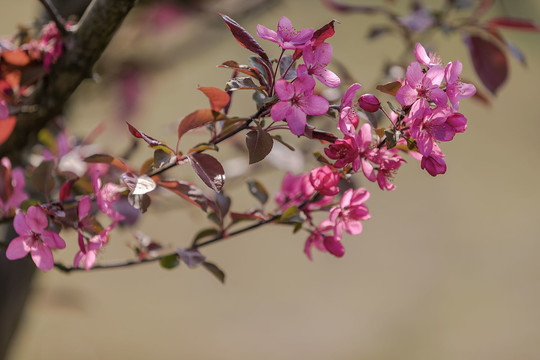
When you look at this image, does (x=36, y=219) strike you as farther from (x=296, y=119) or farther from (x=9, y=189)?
(x=296, y=119)

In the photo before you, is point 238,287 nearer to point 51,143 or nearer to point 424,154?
point 51,143

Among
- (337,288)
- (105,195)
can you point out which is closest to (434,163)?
(105,195)

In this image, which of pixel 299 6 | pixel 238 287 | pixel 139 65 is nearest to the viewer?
pixel 139 65

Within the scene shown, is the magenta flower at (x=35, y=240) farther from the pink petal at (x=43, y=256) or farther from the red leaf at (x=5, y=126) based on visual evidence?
the red leaf at (x=5, y=126)

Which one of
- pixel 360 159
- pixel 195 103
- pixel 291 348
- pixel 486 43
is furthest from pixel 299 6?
pixel 360 159

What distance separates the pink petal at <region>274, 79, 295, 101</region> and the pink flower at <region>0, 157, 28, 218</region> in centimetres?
32

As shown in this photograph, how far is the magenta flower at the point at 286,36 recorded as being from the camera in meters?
0.41

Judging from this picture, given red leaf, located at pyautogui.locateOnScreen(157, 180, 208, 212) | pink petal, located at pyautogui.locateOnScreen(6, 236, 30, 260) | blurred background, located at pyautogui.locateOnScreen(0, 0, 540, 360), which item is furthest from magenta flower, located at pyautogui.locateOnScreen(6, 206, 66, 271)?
blurred background, located at pyautogui.locateOnScreen(0, 0, 540, 360)

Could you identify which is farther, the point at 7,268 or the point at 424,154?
the point at 7,268

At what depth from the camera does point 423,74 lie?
0.42 m

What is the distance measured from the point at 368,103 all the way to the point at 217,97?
A: 0.45 ft

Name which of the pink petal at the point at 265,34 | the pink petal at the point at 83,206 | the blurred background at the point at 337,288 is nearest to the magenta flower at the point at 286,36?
the pink petal at the point at 265,34

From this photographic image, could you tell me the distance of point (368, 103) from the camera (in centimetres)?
44

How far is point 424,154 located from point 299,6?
3399 millimetres
